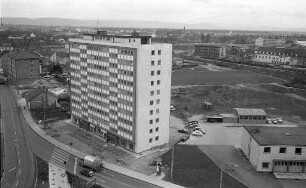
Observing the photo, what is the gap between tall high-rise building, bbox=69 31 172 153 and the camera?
63844mm

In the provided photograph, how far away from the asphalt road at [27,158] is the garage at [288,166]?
23550mm

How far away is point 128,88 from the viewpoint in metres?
65.1

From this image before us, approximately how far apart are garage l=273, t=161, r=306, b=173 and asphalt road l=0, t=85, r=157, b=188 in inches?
927

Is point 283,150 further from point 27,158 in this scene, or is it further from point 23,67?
point 23,67

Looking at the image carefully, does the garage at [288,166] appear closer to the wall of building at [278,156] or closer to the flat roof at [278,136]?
the wall of building at [278,156]

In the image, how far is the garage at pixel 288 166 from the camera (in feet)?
194

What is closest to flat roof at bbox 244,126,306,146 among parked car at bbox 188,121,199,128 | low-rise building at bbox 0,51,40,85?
parked car at bbox 188,121,199,128

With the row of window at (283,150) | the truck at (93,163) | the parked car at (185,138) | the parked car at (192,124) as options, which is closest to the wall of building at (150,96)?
the parked car at (185,138)

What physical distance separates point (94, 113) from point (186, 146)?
72.4 feet

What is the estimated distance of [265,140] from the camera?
60188 millimetres

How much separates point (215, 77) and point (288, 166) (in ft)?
356

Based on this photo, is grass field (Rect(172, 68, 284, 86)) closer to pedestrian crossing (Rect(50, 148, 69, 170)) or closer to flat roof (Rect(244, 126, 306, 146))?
flat roof (Rect(244, 126, 306, 146))

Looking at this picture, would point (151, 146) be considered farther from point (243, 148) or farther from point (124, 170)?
point (243, 148)

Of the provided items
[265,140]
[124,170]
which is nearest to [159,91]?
[124,170]
